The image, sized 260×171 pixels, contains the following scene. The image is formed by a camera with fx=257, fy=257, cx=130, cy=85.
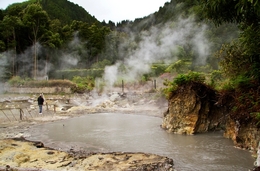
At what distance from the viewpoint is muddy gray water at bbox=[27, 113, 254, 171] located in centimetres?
735

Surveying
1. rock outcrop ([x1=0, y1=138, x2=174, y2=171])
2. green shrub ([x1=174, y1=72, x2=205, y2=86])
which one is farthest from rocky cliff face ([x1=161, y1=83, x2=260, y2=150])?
rock outcrop ([x1=0, y1=138, x2=174, y2=171])

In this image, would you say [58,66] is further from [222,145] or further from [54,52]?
[222,145]

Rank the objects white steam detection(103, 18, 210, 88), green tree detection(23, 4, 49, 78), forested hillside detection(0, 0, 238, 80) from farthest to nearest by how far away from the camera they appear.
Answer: forested hillside detection(0, 0, 238, 80) → green tree detection(23, 4, 49, 78) → white steam detection(103, 18, 210, 88)

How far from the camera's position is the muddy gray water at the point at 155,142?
7.35 metres

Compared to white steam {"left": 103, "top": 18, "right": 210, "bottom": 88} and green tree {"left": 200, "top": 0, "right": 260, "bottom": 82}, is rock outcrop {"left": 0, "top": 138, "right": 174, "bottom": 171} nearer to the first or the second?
green tree {"left": 200, "top": 0, "right": 260, "bottom": 82}

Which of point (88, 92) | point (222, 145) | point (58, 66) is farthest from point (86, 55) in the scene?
point (222, 145)

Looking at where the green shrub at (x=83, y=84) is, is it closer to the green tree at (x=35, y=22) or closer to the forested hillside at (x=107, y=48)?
the forested hillside at (x=107, y=48)

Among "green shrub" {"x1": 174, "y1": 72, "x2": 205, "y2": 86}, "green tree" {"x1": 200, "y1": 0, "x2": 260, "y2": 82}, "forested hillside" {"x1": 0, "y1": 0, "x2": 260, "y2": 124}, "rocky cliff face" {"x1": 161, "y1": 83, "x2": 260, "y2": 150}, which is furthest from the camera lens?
"forested hillside" {"x1": 0, "y1": 0, "x2": 260, "y2": 124}

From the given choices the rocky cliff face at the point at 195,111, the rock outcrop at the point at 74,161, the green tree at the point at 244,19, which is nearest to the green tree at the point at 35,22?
the rocky cliff face at the point at 195,111

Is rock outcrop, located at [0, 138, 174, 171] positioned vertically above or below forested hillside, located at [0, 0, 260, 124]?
below

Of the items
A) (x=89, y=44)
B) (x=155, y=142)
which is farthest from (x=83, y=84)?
(x=155, y=142)

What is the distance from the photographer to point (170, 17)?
5484cm

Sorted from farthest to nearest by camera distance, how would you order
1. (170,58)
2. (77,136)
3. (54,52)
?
(54,52)
(170,58)
(77,136)

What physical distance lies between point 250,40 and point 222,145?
4027 millimetres
